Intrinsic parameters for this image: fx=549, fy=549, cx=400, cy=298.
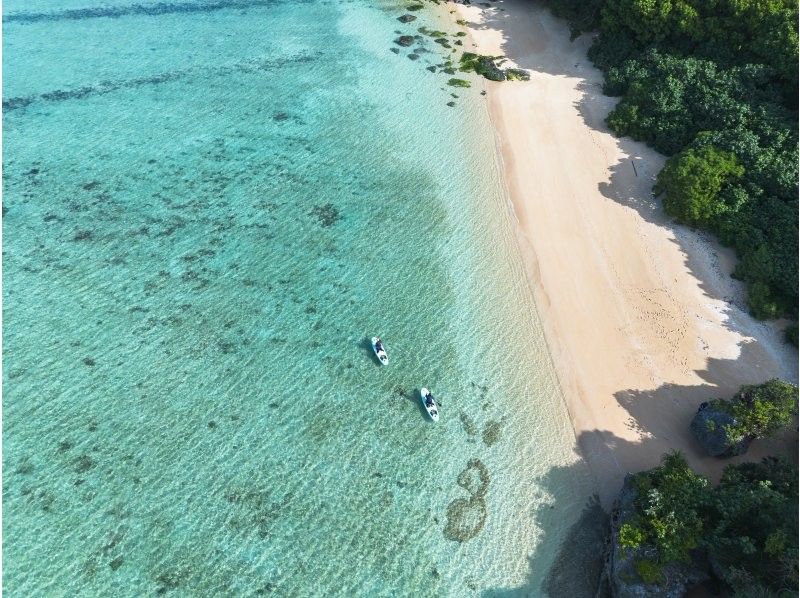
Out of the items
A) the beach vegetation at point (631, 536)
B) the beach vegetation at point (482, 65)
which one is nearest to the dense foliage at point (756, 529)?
the beach vegetation at point (631, 536)

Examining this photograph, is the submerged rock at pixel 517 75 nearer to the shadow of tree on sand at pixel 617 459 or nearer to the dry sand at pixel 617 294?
the dry sand at pixel 617 294

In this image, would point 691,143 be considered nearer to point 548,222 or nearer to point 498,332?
point 548,222

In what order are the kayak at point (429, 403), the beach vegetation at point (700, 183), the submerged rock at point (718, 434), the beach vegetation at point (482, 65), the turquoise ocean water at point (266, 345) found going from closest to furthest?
the turquoise ocean water at point (266, 345), the submerged rock at point (718, 434), the kayak at point (429, 403), the beach vegetation at point (700, 183), the beach vegetation at point (482, 65)

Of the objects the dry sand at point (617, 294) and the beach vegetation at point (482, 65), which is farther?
the beach vegetation at point (482, 65)

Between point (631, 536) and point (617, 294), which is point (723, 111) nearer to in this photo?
point (617, 294)

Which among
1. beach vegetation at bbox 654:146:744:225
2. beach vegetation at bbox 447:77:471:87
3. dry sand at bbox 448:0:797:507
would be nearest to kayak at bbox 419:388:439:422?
dry sand at bbox 448:0:797:507

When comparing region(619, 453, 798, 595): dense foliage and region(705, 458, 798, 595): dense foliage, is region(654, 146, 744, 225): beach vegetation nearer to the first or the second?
region(619, 453, 798, 595): dense foliage
